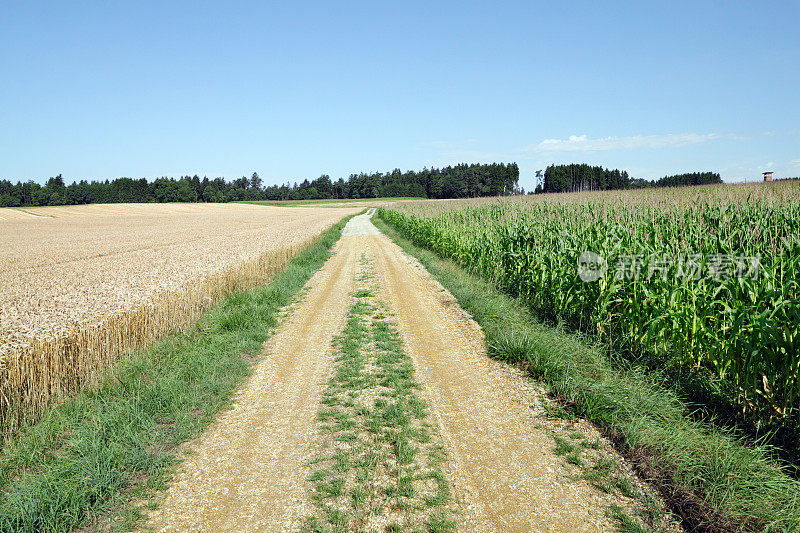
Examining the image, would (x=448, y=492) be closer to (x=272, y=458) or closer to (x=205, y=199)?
(x=272, y=458)

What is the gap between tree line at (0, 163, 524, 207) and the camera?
114 meters

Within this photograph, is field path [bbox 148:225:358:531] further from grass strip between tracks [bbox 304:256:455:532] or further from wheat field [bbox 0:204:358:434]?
wheat field [bbox 0:204:358:434]

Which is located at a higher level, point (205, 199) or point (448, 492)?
point (205, 199)

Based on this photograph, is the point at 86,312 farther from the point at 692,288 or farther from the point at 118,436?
the point at 692,288

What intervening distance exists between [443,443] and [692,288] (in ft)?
14.3

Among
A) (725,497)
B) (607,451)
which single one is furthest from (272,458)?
(725,497)

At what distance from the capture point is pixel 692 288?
6.03 meters

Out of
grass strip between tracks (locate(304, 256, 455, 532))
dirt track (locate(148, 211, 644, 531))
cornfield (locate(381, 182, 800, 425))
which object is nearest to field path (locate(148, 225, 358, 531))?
dirt track (locate(148, 211, 644, 531))

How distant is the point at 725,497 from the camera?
3.54 m

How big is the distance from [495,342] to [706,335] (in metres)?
3.16

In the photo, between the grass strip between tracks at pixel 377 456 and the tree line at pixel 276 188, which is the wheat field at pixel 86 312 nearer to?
the grass strip between tracks at pixel 377 456

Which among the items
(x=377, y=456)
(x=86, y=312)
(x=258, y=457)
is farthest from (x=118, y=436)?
(x=86, y=312)

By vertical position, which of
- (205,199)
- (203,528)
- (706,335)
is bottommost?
(203,528)

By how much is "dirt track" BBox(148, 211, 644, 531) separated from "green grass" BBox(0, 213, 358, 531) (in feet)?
1.05
